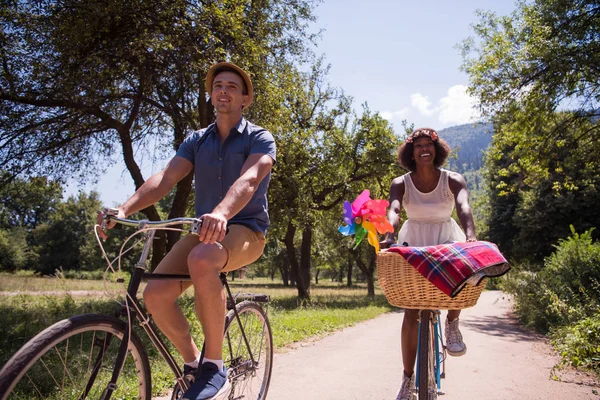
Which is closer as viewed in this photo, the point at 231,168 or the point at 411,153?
the point at 231,168

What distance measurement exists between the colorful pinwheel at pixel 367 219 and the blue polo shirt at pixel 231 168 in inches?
24.3

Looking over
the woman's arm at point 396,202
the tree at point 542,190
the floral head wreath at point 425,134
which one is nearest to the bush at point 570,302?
the tree at point 542,190

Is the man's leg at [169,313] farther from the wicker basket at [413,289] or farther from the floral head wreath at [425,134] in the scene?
the floral head wreath at [425,134]

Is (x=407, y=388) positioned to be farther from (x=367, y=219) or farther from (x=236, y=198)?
(x=236, y=198)

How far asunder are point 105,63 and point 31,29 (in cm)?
158

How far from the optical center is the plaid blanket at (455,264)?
8.95 feet

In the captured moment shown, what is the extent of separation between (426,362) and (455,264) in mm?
814

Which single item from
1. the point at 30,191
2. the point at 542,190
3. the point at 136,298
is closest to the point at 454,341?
the point at 136,298

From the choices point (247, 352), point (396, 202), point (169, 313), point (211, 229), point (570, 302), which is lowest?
point (570, 302)

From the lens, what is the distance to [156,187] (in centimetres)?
300

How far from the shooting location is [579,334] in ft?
21.1

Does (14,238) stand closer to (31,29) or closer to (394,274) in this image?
(31,29)

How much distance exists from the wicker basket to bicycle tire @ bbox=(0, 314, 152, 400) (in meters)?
1.62

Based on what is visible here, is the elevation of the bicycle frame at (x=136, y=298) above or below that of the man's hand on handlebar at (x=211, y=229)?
below
